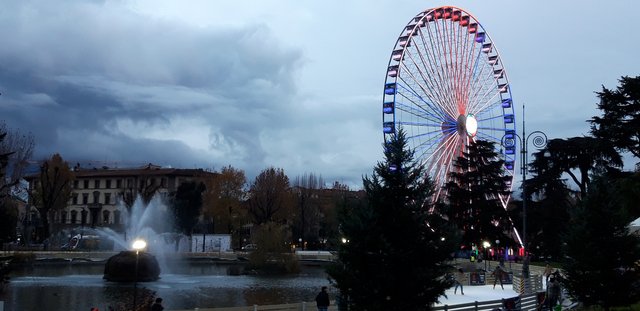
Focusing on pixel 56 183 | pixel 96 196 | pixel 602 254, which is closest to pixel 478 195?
pixel 602 254

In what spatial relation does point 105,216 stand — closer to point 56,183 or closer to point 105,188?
point 105,188

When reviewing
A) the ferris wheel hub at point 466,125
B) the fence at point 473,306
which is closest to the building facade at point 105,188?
the ferris wheel hub at point 466,125

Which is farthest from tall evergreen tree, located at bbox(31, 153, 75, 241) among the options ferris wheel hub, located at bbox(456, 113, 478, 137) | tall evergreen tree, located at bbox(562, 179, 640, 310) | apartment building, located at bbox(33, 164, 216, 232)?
tall evergreen tree, located at bbox(562, 179, 640, 310)

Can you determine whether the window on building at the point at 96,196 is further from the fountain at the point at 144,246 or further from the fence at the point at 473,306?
the fence at the point at 473,306

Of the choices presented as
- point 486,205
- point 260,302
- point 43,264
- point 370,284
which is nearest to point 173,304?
point 260,302

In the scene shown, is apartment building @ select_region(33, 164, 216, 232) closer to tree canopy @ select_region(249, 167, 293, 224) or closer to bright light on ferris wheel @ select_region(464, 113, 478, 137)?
tree canopy @ select_region(249, 167, 293, 224)

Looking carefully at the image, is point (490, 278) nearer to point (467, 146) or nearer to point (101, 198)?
point (467, 146)

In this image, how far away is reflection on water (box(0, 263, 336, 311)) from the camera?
33188 millimetres

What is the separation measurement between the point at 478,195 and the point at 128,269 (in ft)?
95.6

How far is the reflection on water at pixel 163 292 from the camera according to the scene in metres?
33.2

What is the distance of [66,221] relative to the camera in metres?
132

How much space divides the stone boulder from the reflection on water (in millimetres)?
849

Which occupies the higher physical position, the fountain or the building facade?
the building facade

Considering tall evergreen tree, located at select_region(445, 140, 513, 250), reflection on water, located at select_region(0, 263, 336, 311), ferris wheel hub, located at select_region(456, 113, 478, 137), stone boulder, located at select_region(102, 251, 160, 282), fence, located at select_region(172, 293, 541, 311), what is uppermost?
ferris wheel hub, located at select_region(456, 113, 478, 137)
